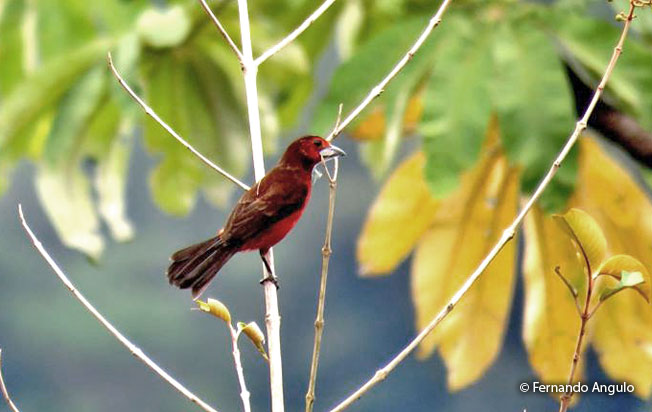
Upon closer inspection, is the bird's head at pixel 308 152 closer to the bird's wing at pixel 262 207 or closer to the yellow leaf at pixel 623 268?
the bird's wing at pixel 262 207

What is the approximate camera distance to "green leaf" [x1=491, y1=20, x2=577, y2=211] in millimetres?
1381

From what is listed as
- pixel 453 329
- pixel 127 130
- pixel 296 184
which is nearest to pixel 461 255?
pixel 453 329

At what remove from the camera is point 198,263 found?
593mm

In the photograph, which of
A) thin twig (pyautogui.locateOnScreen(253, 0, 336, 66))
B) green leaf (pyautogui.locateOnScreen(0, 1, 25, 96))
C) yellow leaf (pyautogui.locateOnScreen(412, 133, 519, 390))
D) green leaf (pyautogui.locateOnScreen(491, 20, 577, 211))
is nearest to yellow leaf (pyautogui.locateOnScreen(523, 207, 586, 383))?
yellow leaf (pyautogui.locateOnScreen(412, 133, 519, 390))

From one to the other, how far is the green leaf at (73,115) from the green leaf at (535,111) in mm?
516

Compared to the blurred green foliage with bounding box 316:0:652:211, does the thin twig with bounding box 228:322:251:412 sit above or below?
below

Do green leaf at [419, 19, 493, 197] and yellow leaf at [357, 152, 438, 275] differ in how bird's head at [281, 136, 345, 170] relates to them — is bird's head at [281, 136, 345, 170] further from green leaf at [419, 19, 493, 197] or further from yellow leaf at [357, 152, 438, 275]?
yellow leaf at [357, 152, 438, 275]

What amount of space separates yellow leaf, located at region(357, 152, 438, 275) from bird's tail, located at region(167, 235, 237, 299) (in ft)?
3.72

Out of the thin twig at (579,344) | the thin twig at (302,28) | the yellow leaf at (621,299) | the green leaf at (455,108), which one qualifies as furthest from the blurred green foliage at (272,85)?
the thin twig at (579,344)

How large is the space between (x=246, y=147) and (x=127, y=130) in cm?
19

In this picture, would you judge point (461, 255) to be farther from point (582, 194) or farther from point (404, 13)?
point (404, 13)

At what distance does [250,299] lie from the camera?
24.3ft

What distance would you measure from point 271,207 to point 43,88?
1047mm

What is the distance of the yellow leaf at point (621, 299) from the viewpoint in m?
1.71
